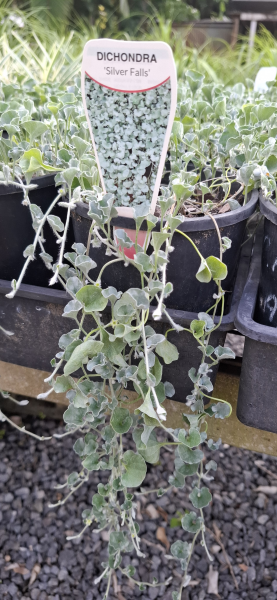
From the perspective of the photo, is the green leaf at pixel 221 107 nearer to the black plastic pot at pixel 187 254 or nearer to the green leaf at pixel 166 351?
the black plastic pot at pixel 187 254

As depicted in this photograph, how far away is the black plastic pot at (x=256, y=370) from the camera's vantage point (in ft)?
1.53

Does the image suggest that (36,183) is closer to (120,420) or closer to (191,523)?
(120,420)

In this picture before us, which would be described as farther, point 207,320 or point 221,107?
point 221,107

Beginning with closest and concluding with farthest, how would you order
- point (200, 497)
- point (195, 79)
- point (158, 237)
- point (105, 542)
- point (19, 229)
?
point (158, 237), point (200, 497), point (19, 229), point (195, 79), point (105, 542)

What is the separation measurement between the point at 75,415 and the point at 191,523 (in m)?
0.21

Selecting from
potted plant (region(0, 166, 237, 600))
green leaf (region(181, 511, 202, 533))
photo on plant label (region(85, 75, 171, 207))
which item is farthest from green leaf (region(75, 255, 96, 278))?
green leaf (region(181, 511, 202, 533))

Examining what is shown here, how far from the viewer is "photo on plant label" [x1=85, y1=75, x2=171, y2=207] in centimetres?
48

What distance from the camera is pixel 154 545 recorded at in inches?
43.5

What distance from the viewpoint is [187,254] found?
1.71ft

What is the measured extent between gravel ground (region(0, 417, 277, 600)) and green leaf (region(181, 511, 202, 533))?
22.2 inches

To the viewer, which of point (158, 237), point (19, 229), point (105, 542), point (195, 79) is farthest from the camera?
point (105, 542)

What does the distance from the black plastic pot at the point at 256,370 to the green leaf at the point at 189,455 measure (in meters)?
0.08

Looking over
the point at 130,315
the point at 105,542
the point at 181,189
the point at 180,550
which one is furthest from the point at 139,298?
the point at 105,542

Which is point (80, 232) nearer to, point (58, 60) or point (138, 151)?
point (138, 151)
